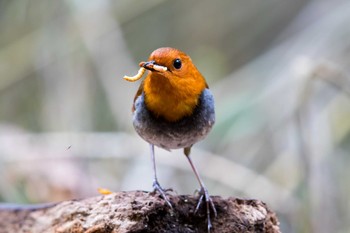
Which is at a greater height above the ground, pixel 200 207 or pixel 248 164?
pixel 200 207

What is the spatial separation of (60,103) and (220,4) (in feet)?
8.68

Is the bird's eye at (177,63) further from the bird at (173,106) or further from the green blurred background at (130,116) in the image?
the green blurred background at (130,116)

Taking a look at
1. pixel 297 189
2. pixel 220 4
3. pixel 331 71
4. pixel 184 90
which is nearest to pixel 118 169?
pixel 297 189

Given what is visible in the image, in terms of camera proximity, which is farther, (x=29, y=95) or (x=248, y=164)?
(x=29, y=95)

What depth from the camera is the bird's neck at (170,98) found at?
7.89 feet

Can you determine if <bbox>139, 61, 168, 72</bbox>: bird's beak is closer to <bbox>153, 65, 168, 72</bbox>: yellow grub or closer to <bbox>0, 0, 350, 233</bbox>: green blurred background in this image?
Answer: <bbox>153, 65, 168, 72</bbox>: yellow grub

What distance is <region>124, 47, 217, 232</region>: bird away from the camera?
2361mm

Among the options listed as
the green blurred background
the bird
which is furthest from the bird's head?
the green blurred background

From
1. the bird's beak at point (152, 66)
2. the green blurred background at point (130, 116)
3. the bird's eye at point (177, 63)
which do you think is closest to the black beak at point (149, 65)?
the bird's beak at point (152, 66)

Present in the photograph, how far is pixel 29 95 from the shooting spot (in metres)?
5.83

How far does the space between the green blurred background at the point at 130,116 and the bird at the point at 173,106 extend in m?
1.44

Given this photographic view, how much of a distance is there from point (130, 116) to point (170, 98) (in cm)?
268

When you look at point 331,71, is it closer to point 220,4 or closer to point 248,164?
point 248,164

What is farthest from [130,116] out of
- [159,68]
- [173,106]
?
[159,68]
